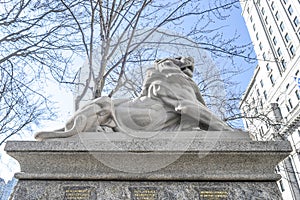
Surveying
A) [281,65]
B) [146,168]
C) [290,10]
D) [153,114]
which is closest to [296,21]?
[290,10]

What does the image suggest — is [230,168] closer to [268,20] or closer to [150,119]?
[150,119]

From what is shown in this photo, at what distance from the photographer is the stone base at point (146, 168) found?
2326 mm

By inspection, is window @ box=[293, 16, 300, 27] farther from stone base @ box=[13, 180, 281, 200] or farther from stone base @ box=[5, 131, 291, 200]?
stone base @ box=[13, 180, 281, 200]

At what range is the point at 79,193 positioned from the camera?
Result: 231 centimetres

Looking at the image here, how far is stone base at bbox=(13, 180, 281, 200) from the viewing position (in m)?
2.29

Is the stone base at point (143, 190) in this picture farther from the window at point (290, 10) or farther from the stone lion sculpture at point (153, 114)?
the window at point (290, 10)

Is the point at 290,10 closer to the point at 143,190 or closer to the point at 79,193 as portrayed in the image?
the point at 143,190

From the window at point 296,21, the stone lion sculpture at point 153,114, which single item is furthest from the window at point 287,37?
the stone lion sculpture at point 153,114

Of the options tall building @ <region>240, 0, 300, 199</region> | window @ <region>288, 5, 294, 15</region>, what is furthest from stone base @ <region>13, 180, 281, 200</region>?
window @ <region>288, 5, 294, 15</region>

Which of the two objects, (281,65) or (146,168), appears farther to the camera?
(281,65)

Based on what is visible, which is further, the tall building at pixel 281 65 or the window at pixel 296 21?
the window at pixel 296 21

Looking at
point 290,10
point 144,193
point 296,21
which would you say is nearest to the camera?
point 144,193

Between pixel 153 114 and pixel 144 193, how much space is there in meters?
1.03

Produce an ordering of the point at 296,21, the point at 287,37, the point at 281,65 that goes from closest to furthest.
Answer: the point at 296,21
the point at 281,65
the point at 287,37
